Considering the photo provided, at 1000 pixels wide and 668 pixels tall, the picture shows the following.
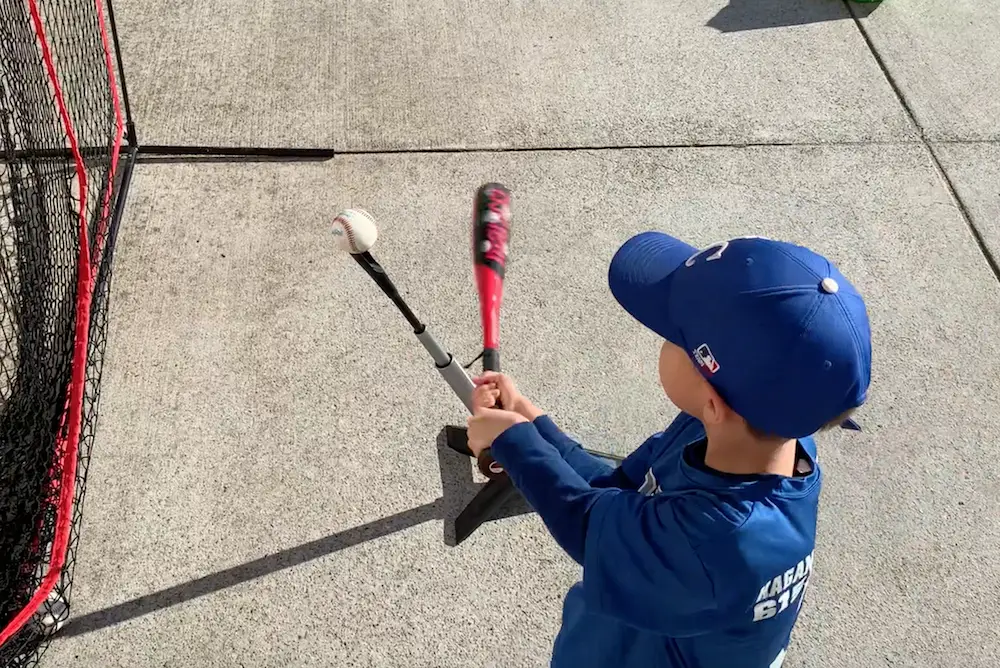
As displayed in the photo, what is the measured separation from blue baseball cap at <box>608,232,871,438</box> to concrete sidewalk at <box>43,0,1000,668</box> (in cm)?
147

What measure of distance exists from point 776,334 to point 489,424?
2.10ft

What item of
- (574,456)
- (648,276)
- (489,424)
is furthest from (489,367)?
(648,276)

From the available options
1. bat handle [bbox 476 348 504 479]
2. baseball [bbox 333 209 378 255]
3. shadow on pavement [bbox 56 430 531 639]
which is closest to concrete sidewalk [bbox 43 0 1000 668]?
shadow on pavement [bbox 56 430 531 639]

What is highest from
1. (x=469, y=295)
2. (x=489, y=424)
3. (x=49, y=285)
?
(x=489, y=424)

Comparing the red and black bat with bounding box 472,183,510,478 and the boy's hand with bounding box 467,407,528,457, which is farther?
the red and black bat with bounding box 472,183,510,478

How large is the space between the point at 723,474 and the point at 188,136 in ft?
10.6

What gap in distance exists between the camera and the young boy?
1.50 m

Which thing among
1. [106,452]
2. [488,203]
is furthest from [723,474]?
[106,452]

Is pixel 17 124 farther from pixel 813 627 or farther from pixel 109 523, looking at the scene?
pixel 813 627

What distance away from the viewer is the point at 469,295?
3686mm

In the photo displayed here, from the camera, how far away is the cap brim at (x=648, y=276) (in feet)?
5.61

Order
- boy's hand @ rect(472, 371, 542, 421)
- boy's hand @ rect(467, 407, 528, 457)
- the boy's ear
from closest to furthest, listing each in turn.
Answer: the boy's ear < boy's hand @ rect(467, 407, 528, 457) < boy's hand @ rect(472, 371, 542, 421)

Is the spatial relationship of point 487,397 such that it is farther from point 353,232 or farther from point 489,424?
point 353,232

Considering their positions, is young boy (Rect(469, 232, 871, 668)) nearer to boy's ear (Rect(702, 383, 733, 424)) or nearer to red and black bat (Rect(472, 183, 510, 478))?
boy's ear (Rect(702, 383, 733, 424))
